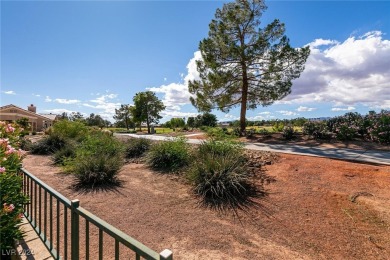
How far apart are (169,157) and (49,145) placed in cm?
754

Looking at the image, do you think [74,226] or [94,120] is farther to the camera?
[94,120]

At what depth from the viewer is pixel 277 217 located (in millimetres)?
4059

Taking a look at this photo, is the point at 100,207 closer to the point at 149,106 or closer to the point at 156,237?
the point at 156,237

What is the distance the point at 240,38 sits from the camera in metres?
14.6

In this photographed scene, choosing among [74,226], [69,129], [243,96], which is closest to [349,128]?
[243,96]

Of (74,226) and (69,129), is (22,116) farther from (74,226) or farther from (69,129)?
(74,226)

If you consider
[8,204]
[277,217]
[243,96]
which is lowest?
[277,217]


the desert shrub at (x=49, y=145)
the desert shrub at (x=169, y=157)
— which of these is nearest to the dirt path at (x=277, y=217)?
the desert shrub at (x=169, y=157)

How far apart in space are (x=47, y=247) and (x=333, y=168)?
21.7 ft

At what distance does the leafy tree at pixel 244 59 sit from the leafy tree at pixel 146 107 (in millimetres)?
20182

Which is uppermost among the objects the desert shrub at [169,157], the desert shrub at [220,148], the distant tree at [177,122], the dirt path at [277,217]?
the distant tree at [177,122]

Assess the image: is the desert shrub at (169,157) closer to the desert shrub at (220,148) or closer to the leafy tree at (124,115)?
the desert shrub at (220,148)

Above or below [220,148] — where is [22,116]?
above

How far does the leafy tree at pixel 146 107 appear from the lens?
33.8 m
